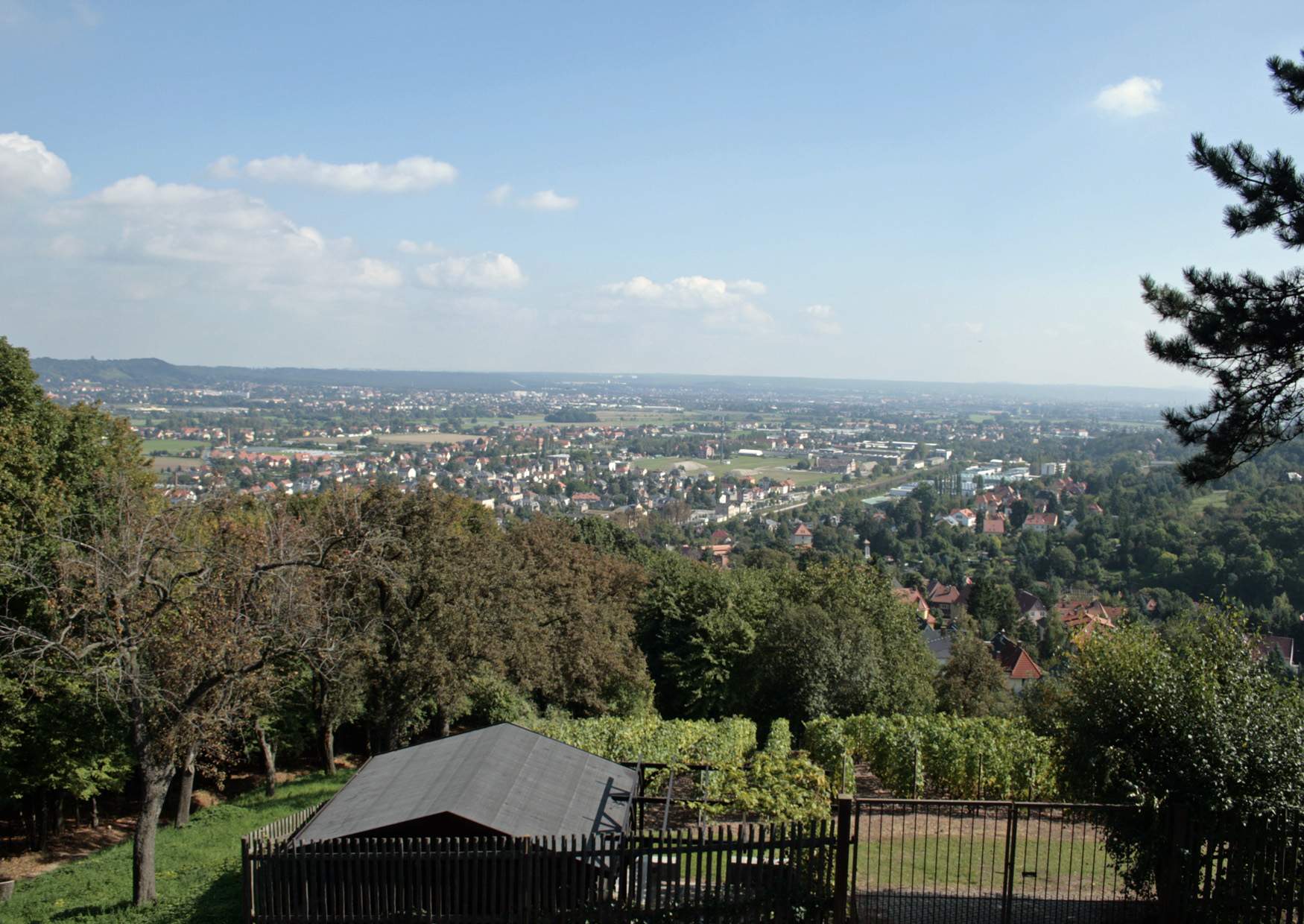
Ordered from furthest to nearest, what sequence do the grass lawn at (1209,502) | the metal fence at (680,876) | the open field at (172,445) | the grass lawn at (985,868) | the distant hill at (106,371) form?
the distant hill at (106,371)
the open field at (172,445)
the grass lawn at (1209,502)
the grass lawn at (985,868)
the metal fence at (680,876)

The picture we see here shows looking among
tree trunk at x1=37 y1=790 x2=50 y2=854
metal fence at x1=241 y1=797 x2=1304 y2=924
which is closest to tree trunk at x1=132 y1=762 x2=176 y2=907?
metal fence at x1=241 y1=797 x2=1304 y2=924

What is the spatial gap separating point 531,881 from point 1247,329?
8.40 meters

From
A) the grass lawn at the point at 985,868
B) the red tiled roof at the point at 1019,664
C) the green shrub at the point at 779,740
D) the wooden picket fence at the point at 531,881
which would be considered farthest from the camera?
the red tiled roof at the point at 1019,664

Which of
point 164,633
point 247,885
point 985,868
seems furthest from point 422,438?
point 247,885

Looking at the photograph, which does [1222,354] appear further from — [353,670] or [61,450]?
[61,450]

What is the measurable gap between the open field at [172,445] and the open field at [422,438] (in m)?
33.8

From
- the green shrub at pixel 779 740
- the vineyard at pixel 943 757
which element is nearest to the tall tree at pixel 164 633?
the green shrub at pixel 779 740

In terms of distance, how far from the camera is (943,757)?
15070 mm

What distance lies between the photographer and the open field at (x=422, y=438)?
478 ft

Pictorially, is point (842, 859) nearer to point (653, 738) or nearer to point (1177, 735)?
point (1177, 735)

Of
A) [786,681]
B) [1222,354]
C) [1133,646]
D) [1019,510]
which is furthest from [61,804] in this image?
[1019,510]

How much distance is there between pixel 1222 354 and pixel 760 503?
394 ft

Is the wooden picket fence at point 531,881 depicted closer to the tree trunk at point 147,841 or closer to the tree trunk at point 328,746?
the tree trunk at point 147,841

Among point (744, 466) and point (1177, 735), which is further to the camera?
point (744, 466)
